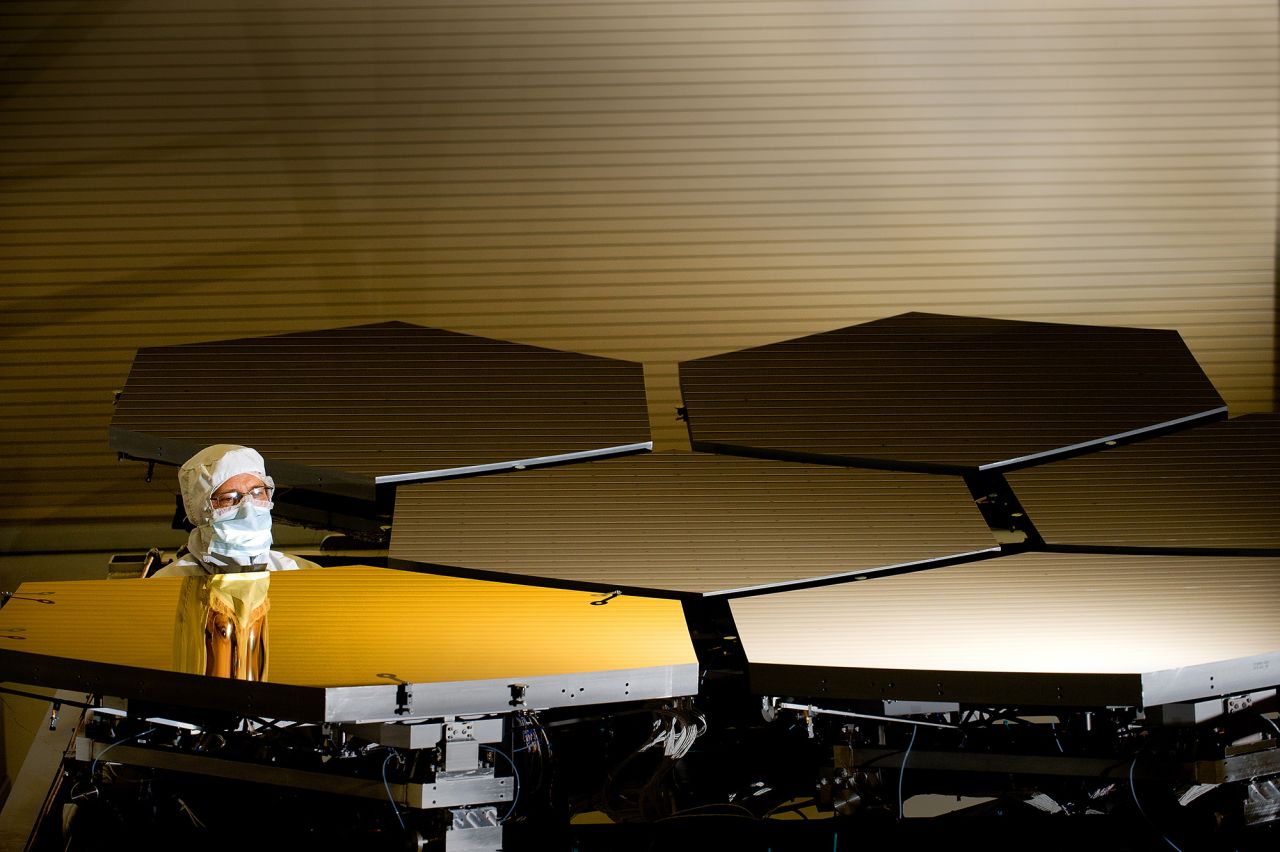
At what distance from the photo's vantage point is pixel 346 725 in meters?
2.40

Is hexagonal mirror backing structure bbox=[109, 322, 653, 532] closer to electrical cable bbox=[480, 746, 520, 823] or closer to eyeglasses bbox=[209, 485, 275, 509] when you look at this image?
eyeglasses bbox=[209, 485, 275, 509]

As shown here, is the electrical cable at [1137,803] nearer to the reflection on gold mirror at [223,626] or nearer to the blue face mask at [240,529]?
the reflection on gold mirror at [223,626]

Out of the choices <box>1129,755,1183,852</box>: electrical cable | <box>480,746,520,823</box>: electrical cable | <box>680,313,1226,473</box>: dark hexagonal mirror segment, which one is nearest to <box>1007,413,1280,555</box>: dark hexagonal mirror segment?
<box>680,313,1226,473</box>: dark hexagonal mirror segment

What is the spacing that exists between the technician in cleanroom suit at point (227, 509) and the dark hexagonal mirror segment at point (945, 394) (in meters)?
1.35

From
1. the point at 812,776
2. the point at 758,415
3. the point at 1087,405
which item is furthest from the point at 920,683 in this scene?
the point at 1087,405

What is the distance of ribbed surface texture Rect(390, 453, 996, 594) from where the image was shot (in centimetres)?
304

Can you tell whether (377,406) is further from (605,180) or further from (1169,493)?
(1169,493)

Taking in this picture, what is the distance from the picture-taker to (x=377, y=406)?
381cm

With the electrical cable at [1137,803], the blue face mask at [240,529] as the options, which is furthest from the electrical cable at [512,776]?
the electrical cable at [1137,803]

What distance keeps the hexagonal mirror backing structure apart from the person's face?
10.9 inches

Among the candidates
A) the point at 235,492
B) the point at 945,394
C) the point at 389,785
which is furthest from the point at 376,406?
the point at 945,394

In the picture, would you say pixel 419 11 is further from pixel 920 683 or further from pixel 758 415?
pixel 920 683

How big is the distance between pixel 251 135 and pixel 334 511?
258cm

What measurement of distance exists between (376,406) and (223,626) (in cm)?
128
